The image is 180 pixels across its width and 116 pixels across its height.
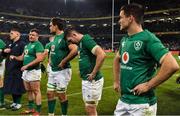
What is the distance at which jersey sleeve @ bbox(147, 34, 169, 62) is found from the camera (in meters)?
3.57

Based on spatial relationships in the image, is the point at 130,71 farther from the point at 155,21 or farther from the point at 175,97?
the point at 155,21

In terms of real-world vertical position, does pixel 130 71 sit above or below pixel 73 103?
above

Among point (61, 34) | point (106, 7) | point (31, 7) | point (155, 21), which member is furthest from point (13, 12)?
point (61, 34)

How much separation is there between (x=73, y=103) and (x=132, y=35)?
646 cm

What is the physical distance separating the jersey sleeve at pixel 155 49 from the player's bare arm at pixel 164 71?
0.17 feet

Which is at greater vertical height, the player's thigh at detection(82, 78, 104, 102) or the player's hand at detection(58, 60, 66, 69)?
the player's hand at detection(58, 60, 66, 69)

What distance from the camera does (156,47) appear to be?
360 centimetres

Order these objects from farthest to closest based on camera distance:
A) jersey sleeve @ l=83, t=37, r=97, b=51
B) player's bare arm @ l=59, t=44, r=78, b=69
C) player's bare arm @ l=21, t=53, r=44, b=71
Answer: player's bare arm @ l=21, t=53, r=44, b=71
player's bare arm @ l=59, t=44, r=78, b=69
jersey sleeve @ l=83, t=37, r=97, b=51

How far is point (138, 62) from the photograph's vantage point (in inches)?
149

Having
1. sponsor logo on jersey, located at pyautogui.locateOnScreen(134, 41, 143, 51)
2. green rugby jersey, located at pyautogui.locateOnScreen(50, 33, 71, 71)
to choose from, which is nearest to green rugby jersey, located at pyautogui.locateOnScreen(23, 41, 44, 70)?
green rugby jersey, located at pyautogui.locateOnScreen(50, 33, 71, 71)

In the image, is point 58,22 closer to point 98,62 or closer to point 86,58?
point 86,58

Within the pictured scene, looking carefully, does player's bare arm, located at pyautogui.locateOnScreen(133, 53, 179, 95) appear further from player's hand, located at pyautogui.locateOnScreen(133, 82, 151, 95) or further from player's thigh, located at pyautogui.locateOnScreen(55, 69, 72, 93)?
player's thigh, located at pyautogui.locateOnScreen(55, 69, 72, 93)

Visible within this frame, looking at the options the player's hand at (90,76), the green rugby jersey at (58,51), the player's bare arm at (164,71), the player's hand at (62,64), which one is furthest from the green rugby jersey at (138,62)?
the green rugby jersey at (58,51)

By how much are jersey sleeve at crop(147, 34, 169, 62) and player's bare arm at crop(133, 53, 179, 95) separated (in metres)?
0.05
